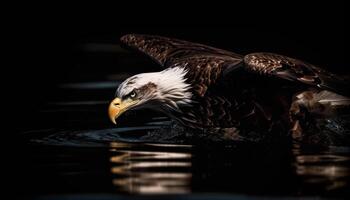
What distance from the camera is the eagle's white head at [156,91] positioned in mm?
9883

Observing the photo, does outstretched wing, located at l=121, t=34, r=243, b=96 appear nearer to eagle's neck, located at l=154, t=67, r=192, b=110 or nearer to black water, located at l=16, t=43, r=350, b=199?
eagle's neck, located at l=154, t=67, r=192, b=110

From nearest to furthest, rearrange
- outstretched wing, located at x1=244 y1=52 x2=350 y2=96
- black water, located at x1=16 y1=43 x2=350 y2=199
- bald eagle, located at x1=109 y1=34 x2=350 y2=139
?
black water, located at x1=16 y1=43 x2=350 y2=199 → outstretched wing, located at x1=244 y1=52 x2=350 y2=96 → bald eagle, located at x1=109 y1=34 x2=350 y2=139

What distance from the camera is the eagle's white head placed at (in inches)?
389

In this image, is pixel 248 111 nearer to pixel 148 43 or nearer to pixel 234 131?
pixel 234 131

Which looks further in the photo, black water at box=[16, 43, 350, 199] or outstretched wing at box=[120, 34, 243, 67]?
outstretched wing at box=[120, 34, 243, 67]

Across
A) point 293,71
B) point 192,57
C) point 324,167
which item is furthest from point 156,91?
point 324,167

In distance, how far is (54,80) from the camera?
1449cm

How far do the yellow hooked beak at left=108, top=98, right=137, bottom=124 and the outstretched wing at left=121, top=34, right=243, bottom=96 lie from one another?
1.94ft

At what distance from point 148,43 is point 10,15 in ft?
27.6

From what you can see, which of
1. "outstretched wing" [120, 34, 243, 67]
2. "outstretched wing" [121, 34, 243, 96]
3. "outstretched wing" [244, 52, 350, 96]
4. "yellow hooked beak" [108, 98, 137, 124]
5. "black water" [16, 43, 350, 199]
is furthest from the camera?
"outstretched wing" [120, 34, 243, 67]

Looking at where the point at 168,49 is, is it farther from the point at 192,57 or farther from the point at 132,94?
the point at 132,94

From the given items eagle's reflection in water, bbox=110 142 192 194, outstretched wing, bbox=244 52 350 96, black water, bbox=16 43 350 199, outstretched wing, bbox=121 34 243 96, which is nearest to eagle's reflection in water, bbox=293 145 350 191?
black water, bbox=16 43 350 199

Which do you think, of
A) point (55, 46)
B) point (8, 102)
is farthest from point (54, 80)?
point (55, 46)

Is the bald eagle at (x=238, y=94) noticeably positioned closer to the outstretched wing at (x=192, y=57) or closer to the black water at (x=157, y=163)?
the outstretched wing at (x=192, y=57)
